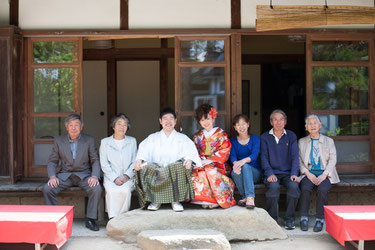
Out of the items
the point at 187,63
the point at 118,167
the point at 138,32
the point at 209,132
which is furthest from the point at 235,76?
the point at 118,167

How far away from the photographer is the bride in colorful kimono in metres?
4.27

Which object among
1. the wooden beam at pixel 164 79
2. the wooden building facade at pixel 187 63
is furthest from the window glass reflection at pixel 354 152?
the wooden beam at pixel 164 79

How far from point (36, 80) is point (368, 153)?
152 inches

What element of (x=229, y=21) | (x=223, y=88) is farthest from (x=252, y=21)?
(x=223, y=88)

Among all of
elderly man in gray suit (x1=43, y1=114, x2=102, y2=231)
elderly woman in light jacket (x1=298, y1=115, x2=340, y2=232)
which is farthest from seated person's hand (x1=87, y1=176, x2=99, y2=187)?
elderly woman in light jacket (x1=298, y1=115, x2=340, y2=232)

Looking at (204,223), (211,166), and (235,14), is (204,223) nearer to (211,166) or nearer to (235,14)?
(211,166)

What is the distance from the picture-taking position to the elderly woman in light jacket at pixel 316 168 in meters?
4.40

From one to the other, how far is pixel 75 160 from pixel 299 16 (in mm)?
2715

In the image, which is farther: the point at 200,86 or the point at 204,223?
the point at 200,86

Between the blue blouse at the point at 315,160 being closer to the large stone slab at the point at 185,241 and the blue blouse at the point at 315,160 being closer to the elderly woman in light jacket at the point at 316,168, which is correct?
the elderly woman in light jacket at the point at 316,168

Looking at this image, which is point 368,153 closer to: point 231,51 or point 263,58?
point 231,51

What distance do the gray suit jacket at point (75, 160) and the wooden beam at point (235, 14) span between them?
2.03 m

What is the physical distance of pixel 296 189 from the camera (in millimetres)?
4395

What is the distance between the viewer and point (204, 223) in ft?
13.4
